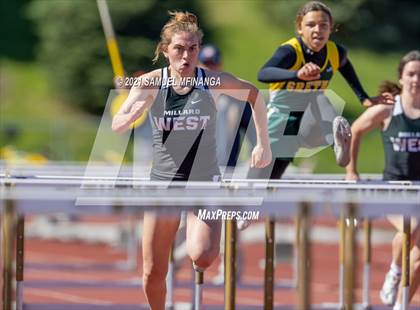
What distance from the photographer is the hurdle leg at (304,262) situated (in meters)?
5.22

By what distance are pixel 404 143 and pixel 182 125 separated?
2583 millimetres

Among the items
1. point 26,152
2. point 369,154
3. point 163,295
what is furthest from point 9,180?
point 369,154

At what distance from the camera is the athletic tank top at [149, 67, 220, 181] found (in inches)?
293

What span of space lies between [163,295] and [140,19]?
21.5 m

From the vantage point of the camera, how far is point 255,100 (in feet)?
24.7

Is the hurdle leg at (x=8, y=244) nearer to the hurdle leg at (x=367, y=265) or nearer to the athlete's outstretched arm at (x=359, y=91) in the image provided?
→ the athlete's outstretched arm at (x=359, y=91)

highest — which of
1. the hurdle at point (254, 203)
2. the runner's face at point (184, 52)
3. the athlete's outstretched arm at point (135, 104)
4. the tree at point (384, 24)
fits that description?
the tree at point (384, 24)

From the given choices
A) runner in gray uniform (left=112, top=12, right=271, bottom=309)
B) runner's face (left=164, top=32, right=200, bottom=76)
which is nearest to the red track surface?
runner in gray uniform (left=112, top=12, right=271, bottom=309)

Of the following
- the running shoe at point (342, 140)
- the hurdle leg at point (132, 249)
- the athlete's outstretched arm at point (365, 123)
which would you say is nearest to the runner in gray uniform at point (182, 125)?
the running shoe at point (342, 140)

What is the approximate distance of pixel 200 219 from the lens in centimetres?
725

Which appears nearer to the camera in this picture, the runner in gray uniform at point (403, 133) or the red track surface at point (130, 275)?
the runner in gray uniform at point (403, 133)

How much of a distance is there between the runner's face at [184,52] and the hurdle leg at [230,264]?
102cm

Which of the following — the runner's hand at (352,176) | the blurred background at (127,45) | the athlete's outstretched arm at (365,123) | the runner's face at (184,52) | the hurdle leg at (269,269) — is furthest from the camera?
the blurred background at (127,45)

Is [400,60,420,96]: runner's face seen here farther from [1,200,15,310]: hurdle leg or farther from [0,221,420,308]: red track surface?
[1,200,15,310]: hurdle leg
